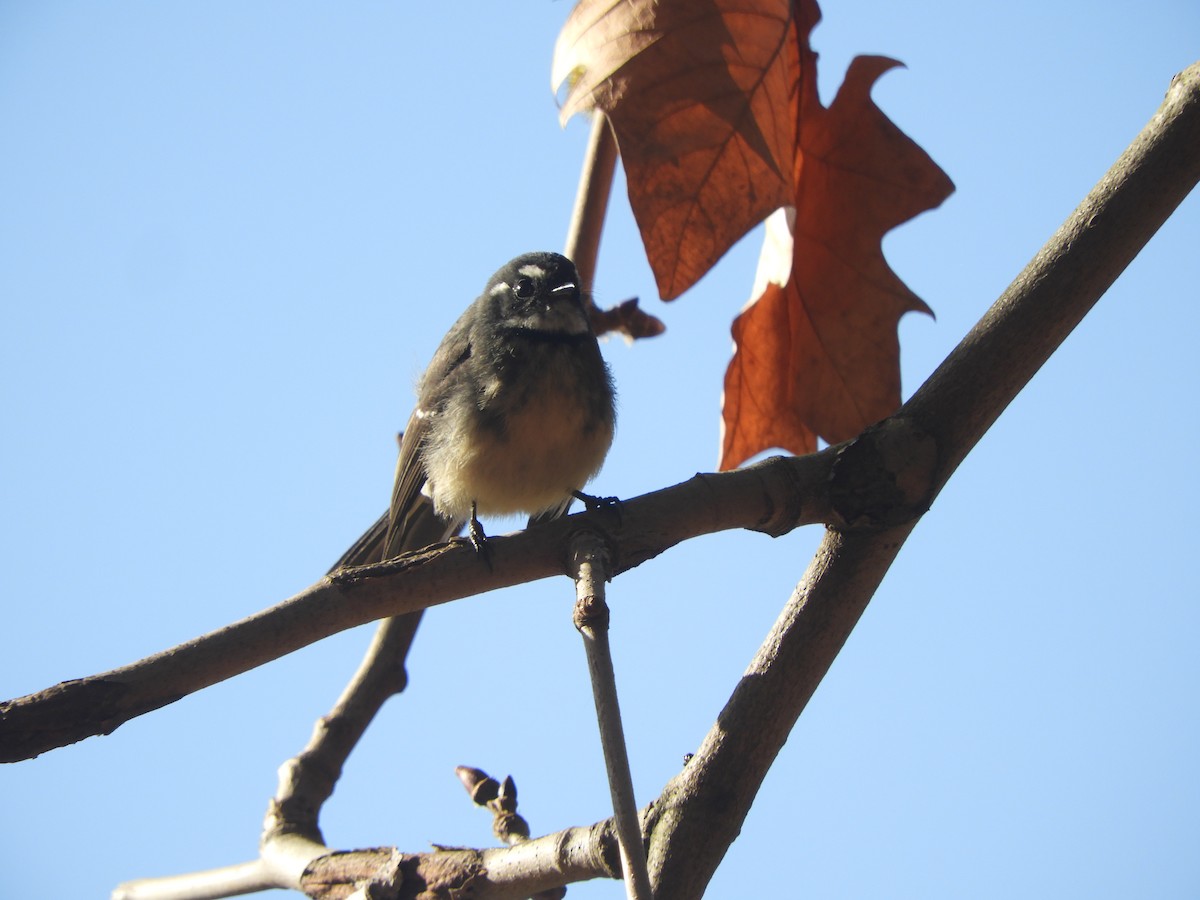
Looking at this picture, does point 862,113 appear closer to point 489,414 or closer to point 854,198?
point 854,198

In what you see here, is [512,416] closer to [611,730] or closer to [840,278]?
[840,278]

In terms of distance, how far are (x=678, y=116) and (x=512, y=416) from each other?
1826 mm

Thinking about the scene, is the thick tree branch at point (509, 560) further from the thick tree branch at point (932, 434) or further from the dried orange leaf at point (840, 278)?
the dried orange leaf at point (840, 278)

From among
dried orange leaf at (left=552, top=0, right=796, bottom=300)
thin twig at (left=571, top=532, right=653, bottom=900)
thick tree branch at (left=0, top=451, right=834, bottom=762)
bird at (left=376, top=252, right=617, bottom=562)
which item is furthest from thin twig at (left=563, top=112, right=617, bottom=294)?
thin twig at (left=571, top=532, right=653, bottom=900)

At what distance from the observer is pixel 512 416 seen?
12.6 ft

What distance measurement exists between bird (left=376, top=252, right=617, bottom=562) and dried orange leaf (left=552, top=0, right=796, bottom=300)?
164cm

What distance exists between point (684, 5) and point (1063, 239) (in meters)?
0.91

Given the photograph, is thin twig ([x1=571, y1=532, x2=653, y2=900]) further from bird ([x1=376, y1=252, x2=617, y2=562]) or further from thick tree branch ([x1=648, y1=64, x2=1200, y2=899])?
bird ([x1=376, y1=252, x2=617, y2=562])

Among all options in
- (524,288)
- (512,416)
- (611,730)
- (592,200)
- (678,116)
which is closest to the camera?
(611,730)

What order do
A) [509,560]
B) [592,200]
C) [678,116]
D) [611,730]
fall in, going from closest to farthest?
[611,730], [678,116], [509,560], [592,200]

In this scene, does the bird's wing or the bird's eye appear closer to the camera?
the bird's wing

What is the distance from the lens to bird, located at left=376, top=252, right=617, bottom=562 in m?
3.87

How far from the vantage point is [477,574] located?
7.45 ft

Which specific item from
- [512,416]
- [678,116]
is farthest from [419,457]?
[678,116]
